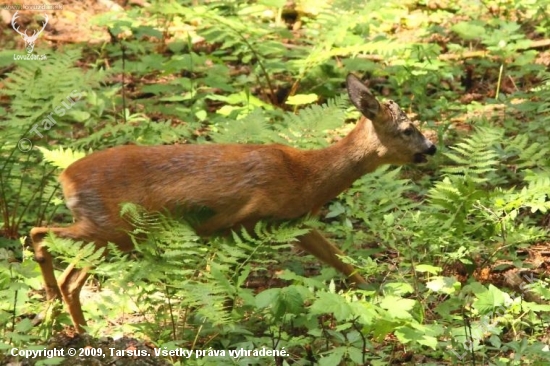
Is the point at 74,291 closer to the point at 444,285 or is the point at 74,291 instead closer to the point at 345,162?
the point at 345,162

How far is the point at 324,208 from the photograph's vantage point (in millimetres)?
8984

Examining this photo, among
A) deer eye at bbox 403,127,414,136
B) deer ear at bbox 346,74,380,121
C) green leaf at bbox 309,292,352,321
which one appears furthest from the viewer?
deer eye at bbox 403,127,414,136

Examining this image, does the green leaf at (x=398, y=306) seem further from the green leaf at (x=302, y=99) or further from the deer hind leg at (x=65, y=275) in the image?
the green leaf at (x=302, y=99)

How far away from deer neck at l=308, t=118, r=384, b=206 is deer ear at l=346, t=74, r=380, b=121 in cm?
10

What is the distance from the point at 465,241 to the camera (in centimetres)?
689

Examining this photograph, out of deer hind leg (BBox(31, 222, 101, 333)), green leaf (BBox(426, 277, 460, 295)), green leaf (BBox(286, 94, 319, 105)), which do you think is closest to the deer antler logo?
green leaf (BBox(286, 94, 319, 105))

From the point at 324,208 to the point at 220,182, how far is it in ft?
5.89

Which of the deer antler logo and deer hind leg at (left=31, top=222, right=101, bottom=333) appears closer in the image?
deer hind leg at (left=31, top=222, right=101, bottom=333)

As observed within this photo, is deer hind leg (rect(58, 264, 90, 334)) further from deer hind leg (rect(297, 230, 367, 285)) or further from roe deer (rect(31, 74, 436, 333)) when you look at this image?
deer hind leg (rect(297, 230, 367, 285))

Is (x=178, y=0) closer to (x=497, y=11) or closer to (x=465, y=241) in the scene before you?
(x=497, y=11)

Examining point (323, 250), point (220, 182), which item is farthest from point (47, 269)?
point (323, 250)

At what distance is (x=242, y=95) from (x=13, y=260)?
349 cm

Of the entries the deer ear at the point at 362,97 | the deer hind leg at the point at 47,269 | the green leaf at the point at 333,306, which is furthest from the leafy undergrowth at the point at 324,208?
the deer ear at the point at 362,97

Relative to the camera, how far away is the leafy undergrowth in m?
6.02
